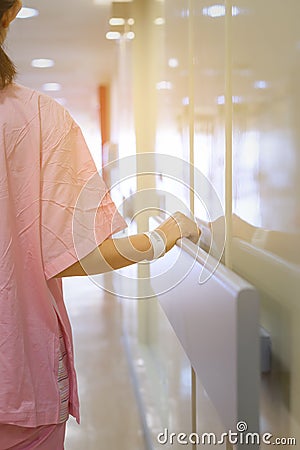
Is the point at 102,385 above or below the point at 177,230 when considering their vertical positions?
below

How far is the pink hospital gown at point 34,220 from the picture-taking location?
1126mm

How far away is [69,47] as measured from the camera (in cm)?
527

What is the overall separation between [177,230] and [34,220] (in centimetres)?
31

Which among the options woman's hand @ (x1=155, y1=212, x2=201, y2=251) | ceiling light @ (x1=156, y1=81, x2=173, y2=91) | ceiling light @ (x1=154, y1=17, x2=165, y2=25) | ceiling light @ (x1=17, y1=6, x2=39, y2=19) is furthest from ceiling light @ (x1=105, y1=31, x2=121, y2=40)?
woman's hand @ (x1=155, y1=212, x2=201, y2=251)

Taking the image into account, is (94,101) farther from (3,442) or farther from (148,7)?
(3,442)

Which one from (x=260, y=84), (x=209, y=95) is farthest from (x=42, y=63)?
(x=260, y=84)

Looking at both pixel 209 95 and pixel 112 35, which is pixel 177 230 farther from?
pixel 112 35

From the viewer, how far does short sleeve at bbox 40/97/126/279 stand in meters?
1.13

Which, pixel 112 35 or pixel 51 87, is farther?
pixel 51 87

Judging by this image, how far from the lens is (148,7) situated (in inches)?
121

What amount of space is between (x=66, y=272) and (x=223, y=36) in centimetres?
52

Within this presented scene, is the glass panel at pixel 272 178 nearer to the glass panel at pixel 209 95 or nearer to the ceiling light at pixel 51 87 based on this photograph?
the glass panel at pixel 209 95

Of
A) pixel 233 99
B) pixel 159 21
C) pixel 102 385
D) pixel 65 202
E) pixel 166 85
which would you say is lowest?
pixel 102 385

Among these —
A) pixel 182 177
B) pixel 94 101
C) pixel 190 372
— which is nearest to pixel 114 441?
pixel 190 372
